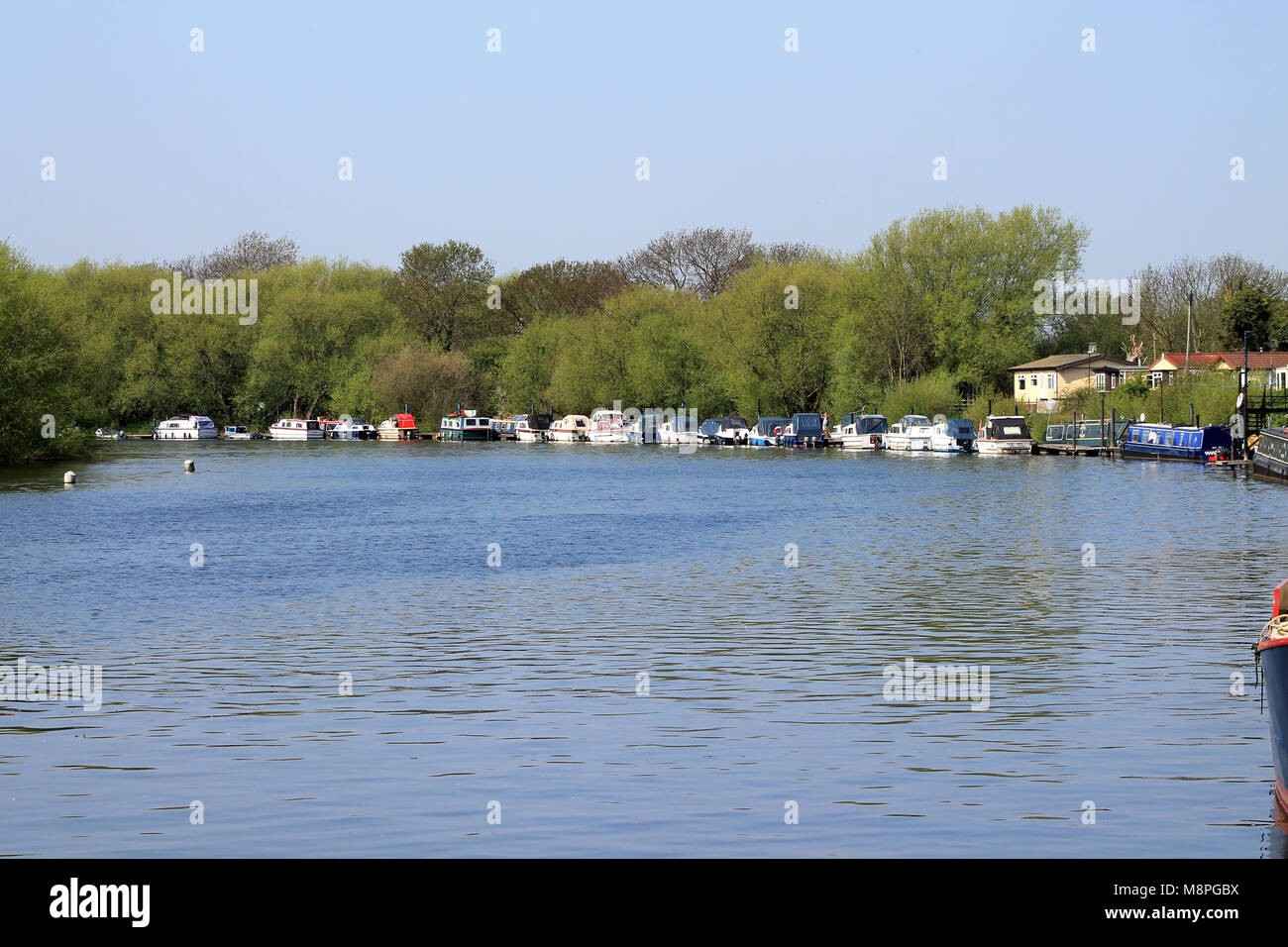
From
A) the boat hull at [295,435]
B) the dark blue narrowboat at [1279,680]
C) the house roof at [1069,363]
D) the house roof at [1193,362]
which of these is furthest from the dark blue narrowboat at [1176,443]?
the boat hull at [295,435]

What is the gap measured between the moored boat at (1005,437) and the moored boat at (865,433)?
9683 millimetres

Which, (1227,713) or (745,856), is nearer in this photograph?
(745,856)

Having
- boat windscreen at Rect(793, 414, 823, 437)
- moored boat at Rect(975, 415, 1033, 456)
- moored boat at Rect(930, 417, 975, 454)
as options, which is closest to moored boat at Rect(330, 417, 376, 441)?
boat windscreen at Rect(793, 414, 823, 437)

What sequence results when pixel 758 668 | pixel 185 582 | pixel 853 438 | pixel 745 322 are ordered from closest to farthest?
pixel 758 668
pixel 185 582
pixel 853 438
pixel 745 322

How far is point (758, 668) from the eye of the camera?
1772 cm

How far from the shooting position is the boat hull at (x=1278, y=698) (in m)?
10.3

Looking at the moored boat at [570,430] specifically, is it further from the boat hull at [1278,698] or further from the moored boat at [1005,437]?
the boat hull at [1278,698]

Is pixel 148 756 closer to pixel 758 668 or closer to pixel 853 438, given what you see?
pixel 758 668

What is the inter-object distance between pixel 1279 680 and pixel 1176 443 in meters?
68.3

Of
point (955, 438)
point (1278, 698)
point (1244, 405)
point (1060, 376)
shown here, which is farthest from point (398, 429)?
point (1278, 698)

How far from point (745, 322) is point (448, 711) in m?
97.2

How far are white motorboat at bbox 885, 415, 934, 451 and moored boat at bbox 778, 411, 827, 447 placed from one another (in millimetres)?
7529

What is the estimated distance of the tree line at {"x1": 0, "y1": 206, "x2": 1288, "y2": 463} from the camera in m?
102
